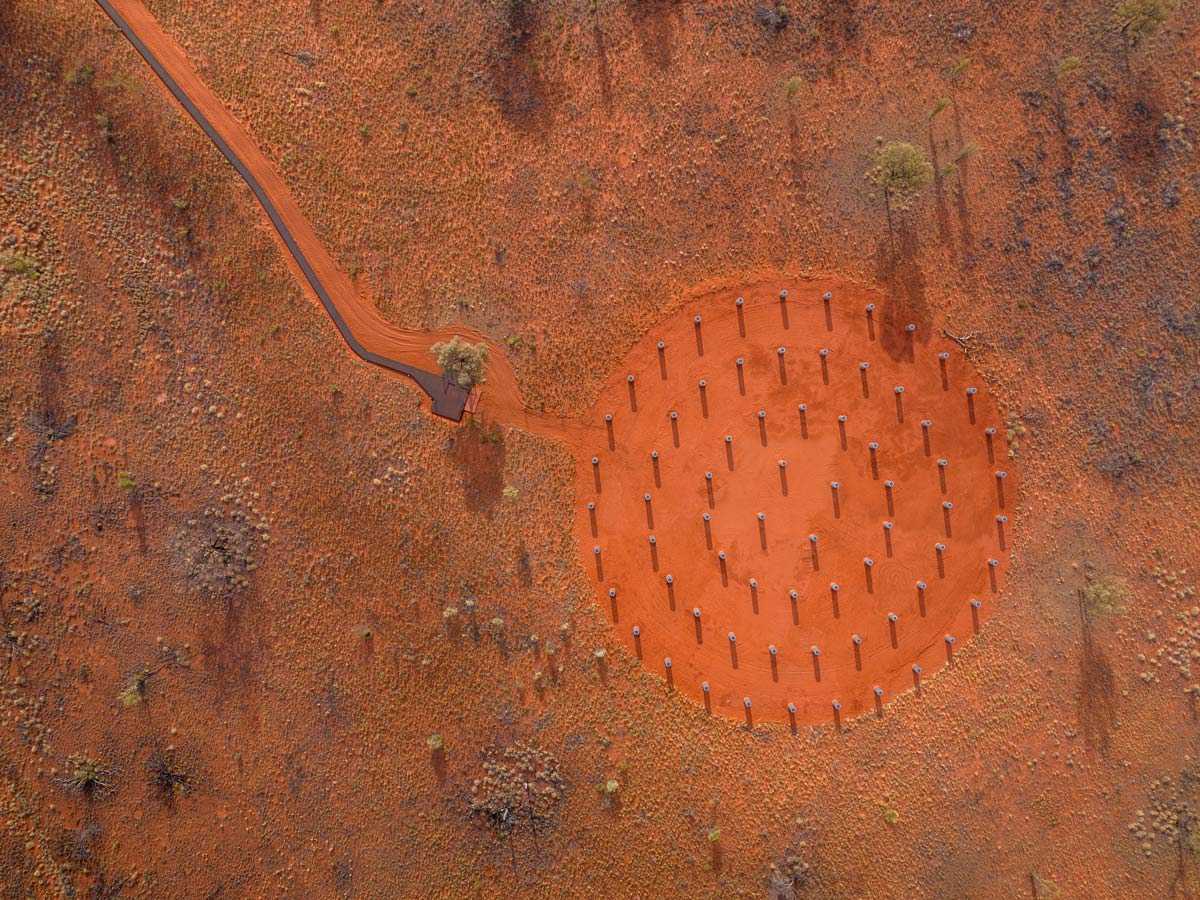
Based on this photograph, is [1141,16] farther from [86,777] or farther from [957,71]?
[86,777]

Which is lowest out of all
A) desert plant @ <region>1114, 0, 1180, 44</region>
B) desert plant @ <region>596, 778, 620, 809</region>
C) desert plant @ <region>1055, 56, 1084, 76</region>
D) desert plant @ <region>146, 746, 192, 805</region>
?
desert plant @ <region>596, 778, 620, 809</region>

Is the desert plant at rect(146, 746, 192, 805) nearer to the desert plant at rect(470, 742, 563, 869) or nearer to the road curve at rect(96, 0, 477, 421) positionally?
the desert plant at rect(470, 742, 563, 869)

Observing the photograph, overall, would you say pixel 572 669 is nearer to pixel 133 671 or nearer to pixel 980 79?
pixel 133 671

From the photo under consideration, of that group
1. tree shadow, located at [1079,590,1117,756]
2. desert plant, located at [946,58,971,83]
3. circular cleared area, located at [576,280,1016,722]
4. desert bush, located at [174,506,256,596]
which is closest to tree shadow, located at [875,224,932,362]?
circular cleared area, located at [576,280,1016,722]

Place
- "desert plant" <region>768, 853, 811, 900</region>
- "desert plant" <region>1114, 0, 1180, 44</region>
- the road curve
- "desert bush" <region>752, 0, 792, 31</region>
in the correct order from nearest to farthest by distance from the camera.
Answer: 1. "desert plant" <region>1114, 0, 1180, 44</region>
2. "desert plant" <region>768, 853, 811, 900</region>
3. "desert bush" <region>752, 0, 792, 31</region>
4. the road curve

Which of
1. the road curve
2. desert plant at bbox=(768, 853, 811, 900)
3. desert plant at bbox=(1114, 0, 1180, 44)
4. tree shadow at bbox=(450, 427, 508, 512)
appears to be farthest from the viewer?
tree shadow at bbox=(450, 427, 508, 512)

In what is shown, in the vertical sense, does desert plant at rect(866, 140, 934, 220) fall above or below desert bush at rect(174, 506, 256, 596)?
above

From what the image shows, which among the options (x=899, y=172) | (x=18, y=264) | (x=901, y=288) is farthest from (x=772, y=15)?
(x=18, y=264)
